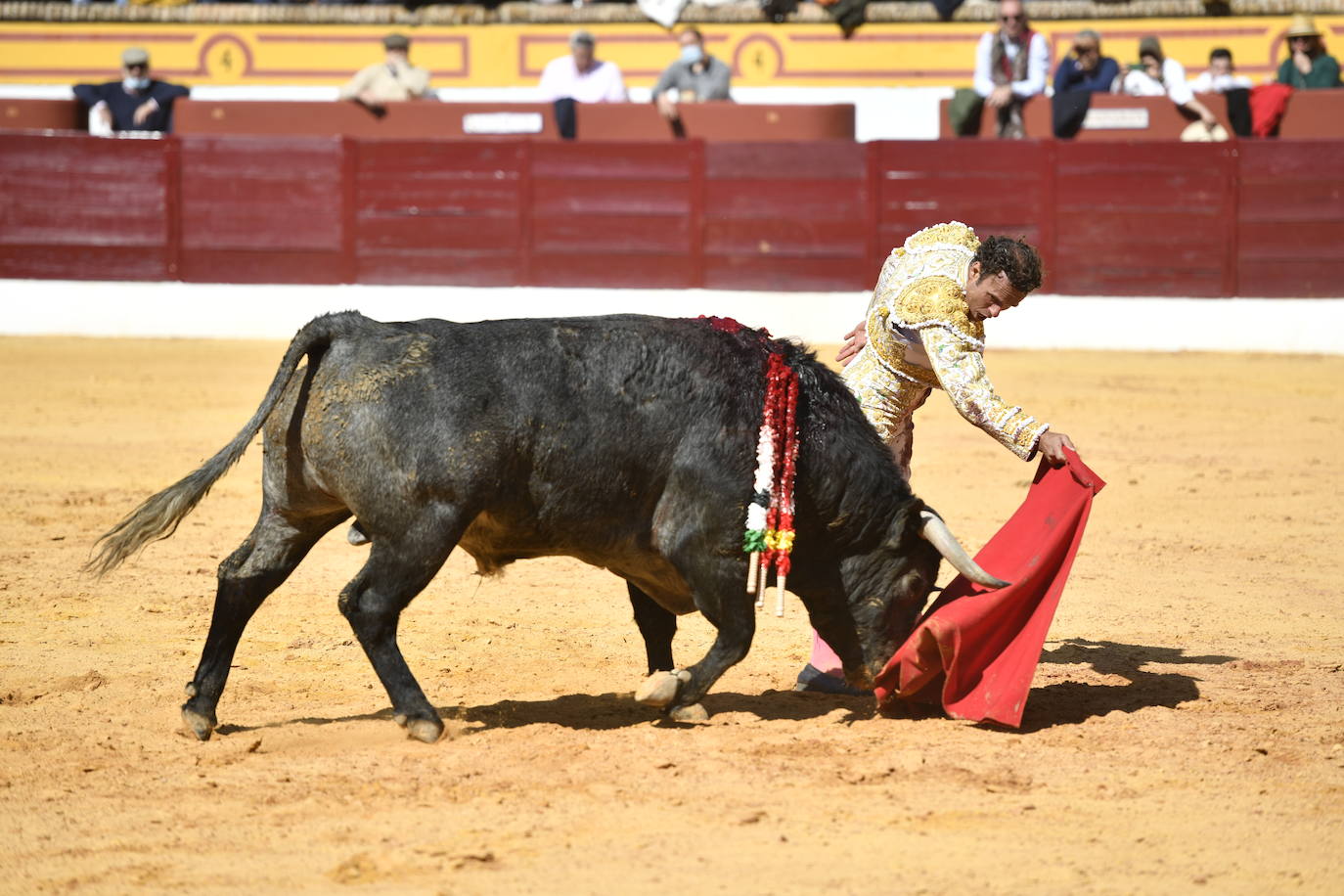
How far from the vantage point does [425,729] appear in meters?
3.56

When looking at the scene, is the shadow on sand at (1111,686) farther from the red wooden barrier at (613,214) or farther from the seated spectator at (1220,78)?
the seated spectator at (1220,78)

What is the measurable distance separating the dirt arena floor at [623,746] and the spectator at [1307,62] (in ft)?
19.4

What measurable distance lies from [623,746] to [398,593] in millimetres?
562

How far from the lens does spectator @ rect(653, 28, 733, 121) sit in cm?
1199

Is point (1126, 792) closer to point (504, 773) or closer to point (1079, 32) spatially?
point (504, 773)

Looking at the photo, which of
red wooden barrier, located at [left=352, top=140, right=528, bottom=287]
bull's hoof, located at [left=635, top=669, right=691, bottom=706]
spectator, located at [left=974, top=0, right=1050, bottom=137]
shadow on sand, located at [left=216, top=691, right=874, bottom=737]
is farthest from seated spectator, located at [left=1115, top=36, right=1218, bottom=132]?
bull's hoof, located at [left=635, top=669, right=691, bottom=706]

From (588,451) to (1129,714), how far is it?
4.47 feet

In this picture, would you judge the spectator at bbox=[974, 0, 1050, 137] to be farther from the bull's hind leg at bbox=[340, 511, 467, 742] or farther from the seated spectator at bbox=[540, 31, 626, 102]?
the bull's hind leg at bbox=[340, 511, 467, 742]

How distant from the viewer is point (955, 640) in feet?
12.4

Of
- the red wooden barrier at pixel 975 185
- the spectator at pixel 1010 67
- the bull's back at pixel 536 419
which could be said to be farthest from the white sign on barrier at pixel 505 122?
the bull's back at pixel 536 419

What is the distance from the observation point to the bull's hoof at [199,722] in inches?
143

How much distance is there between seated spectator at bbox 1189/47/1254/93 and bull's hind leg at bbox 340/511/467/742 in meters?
9.29

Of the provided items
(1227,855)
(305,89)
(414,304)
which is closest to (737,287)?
(414,304)

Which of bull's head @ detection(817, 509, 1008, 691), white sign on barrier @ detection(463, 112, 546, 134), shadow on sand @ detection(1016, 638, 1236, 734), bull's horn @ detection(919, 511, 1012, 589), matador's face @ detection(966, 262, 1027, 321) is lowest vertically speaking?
shadow on sand @ detection(1016, 638, 1236, 734)
